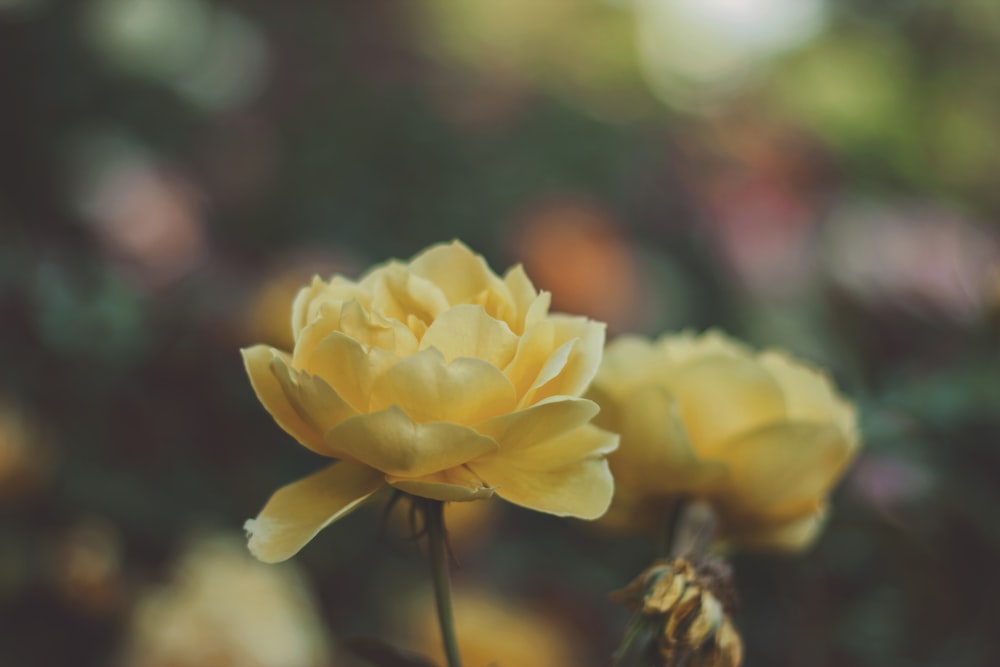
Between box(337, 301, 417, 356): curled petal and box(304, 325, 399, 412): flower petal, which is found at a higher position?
box(337, 301, 417, 356): curled petal

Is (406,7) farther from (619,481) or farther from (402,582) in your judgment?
(619,481)

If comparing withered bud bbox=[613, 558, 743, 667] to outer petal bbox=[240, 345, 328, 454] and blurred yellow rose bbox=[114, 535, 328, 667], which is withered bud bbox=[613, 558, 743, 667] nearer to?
outer petal bbox=[240, 345, 328, 454]

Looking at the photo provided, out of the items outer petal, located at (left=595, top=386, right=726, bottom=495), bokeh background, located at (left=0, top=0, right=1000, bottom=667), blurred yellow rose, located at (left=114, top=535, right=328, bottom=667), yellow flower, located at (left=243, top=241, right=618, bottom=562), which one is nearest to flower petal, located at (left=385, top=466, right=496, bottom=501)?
yellow flower, located at (left=243, top=241, right=618, bottom=562)

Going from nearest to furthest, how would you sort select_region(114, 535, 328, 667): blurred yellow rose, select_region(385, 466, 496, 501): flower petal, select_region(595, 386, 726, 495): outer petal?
select_region(385, 466, 496, 501): flower petal → select_region(595, 386, 726, 495): outer petal → select_region(114, 535, 328, 667): blurred yellow rose

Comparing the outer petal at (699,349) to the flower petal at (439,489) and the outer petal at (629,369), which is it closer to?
the outer petal at (629,369)

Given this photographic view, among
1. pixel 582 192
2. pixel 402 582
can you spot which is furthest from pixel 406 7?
pixel 402 582

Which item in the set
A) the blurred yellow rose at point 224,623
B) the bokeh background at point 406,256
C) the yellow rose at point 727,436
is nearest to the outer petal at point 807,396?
the yellow rose at point 727,436

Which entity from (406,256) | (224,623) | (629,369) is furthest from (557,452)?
(406,256)
